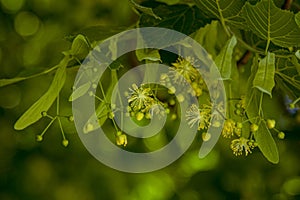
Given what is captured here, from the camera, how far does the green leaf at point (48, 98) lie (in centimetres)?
54

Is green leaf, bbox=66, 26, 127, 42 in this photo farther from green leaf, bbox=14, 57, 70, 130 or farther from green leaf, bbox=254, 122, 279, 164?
green leaf, bbox=254, 122, 279, 164

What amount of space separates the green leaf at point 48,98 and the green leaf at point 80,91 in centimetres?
3

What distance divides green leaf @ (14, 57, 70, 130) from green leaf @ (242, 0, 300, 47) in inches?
6.4

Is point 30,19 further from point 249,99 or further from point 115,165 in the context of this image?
point 249,99

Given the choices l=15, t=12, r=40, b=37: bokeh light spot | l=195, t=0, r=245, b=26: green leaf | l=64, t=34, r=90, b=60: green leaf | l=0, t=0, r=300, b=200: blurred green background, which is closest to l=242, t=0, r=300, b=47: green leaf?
l=195, t=0, r=245, b=26: green leaf

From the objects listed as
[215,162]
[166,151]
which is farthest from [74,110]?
[215,162]

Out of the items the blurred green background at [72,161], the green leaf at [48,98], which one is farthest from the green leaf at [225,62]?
the blurred green background at [72,161]

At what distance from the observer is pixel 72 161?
102 cm

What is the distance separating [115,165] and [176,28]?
32 centimetres

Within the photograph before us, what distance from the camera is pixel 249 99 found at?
50 centimetres

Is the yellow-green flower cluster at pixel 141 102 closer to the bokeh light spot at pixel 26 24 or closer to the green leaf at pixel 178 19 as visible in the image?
the green leaf at pixel 178 19

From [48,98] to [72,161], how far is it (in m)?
0.48

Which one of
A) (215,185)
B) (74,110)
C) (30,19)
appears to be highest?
(30,19)

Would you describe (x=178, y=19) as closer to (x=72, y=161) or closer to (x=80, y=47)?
(x=80, y=47)
